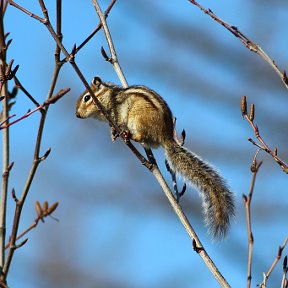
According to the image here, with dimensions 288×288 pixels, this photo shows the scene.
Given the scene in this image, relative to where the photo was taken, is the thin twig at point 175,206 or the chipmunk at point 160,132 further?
the chipmunk at point 160,132

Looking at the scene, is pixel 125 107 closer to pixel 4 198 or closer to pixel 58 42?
pixel 58 42

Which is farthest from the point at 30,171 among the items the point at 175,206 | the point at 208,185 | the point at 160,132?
the point at 160,132

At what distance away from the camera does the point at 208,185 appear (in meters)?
3.97

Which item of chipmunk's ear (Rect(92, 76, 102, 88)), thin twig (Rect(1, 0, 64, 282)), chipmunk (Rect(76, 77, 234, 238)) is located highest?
chipmunk's ear (Rect(92, 76, 102, 88))

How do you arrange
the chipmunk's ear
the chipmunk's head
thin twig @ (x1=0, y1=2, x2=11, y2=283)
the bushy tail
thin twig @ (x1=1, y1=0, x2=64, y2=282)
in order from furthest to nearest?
the chipmunk's ear
the chipmunk's head
the bushy tail
thin twig @ (x1=0, y1=2, x2=11, y2=283)
thin twig @ (x1=1, y1=0, x2=64, y2=282)

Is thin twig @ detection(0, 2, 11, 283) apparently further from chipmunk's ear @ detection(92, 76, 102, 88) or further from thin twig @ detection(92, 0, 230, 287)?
chipmunk's ear @ detection(92, 76, 102, 88)

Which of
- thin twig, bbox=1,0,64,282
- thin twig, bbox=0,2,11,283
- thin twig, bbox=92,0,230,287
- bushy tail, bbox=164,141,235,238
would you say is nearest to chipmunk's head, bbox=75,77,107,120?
bushy tail, bbox=164,141,235,238

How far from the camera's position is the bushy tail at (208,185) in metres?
3.64

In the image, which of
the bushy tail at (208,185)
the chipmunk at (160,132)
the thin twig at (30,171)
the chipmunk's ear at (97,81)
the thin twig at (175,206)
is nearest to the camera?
the thin twig at (30,171)

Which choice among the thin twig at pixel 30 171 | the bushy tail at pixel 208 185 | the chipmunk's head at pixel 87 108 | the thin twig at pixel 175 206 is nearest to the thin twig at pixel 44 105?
the thin twig at pixel 30 171

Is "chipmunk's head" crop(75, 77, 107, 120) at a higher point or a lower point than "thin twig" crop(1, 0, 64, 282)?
higher

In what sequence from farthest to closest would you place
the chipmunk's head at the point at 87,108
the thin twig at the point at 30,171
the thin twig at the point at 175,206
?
1. the chipmunk's head at the point at 87,108
2. the thin twig at the point at 175,206
3. the thin twig at the point at 30,171

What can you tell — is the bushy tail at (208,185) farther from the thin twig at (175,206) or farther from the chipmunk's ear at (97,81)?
the chipmunk's ear at (97,81)

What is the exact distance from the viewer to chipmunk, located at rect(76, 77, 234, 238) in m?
3.79
